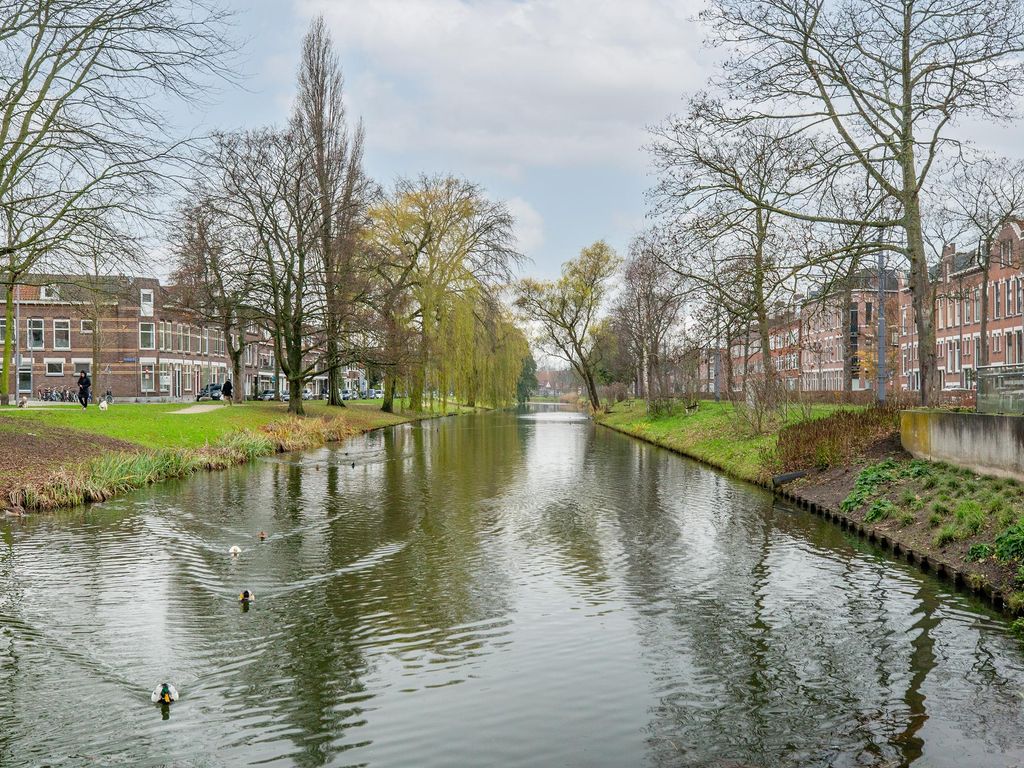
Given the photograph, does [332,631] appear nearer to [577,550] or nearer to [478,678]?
[478,678]

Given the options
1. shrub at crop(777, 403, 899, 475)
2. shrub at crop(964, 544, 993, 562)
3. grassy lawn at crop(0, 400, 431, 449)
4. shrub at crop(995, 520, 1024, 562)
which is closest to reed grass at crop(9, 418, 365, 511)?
grassy lawn at crop(0, 400, 431, 449)

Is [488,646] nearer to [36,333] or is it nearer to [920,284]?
[920,284]

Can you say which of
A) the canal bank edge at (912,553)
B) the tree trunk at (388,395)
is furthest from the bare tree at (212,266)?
the canal bank edge at (912,553)

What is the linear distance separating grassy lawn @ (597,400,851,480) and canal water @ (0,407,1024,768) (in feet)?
23.8

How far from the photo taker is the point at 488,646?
799 cm

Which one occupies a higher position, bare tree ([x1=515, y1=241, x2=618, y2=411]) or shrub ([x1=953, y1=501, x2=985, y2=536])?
bare tree ([x1=515, y1=241, x2=618, y2=411])

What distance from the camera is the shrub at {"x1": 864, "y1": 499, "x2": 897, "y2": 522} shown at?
537 inches

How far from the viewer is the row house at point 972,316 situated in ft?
164

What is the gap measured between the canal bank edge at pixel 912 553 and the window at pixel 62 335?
2038 inches

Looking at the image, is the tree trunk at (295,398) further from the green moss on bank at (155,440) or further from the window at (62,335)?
the window at (62,335)

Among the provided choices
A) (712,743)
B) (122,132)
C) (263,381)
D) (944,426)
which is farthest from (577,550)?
(263,381)

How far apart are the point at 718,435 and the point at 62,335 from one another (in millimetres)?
48072

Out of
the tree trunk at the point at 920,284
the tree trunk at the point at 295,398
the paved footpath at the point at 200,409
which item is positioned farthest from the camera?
the tree trunk at the point at 295,398

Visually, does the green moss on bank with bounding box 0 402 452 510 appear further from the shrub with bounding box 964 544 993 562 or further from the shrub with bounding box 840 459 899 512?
the shrub with bounding box 964 544 993 562
